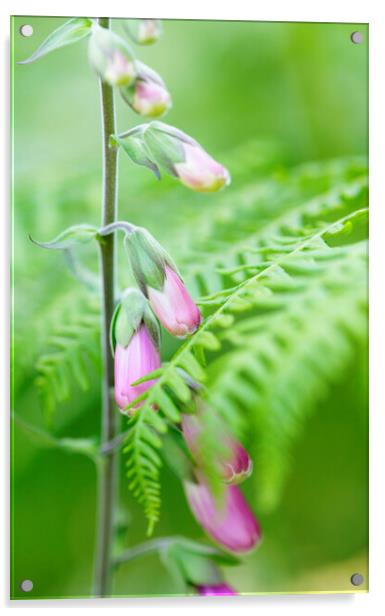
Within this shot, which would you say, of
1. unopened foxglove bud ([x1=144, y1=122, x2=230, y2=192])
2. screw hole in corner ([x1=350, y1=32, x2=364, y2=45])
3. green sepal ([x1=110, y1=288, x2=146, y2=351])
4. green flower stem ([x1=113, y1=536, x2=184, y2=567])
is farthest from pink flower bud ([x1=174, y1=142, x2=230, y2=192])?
A: green flower stem ([x1=113, y1=536, x2=184, y2=567])

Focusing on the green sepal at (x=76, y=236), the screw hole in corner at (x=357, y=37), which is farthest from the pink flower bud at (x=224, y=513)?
the screw hole in corner at (x=357, y=37)

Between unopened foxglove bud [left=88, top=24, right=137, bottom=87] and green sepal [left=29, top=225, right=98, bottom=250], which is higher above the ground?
unopened foxglove bud [left=88, top=24, right=137, bottom=87]

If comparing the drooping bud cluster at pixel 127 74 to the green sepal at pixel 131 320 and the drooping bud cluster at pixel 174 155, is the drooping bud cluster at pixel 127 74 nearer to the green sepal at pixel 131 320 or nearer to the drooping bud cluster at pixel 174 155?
the drooping bud cluster at pixel 174 155

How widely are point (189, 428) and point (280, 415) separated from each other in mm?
90

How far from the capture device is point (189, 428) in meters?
0.78

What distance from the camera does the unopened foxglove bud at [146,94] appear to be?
33.3 inches

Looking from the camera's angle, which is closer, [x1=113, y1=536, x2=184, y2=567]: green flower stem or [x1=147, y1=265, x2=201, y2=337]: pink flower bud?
[x1=147, y1=265, x2=201, y2=337]: pink flower bud

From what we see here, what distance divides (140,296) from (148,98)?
0.20m

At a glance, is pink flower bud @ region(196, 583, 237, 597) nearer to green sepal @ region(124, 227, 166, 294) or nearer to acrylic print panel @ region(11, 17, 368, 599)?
acrylic print panel @ region(11, 17, 368, 599)

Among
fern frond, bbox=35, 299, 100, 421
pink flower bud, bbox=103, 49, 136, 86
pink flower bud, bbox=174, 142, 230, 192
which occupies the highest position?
pink flower bud, bbox=103, 49, 136, 86

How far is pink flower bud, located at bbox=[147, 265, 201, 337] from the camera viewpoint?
784 millimetres

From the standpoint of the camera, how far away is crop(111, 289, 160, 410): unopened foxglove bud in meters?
0.78
